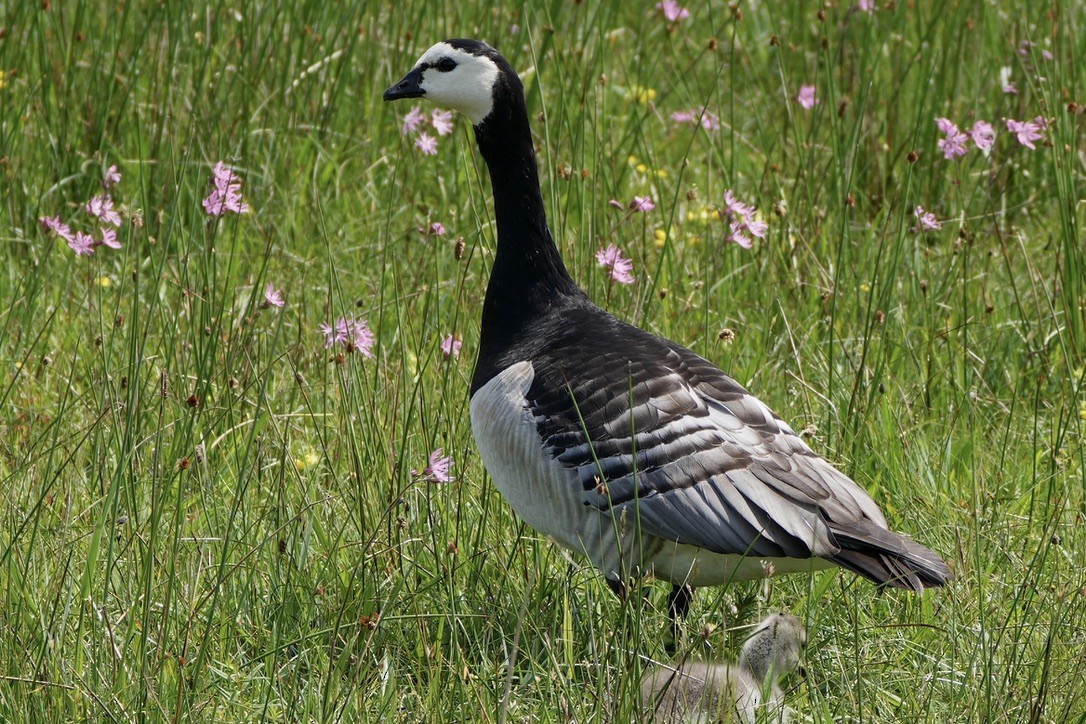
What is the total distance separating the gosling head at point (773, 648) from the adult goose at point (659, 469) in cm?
15

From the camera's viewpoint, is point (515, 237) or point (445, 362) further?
point (445, 362)

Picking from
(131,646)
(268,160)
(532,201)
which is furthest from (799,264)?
(131,646)

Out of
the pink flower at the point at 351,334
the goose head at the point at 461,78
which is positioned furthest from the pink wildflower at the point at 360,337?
the goose head at the point at 461,78

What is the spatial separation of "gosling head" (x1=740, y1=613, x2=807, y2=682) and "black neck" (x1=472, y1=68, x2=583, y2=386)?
132cm

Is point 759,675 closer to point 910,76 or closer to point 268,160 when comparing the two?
point 268,160

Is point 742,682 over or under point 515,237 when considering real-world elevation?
under

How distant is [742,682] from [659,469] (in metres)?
0.60

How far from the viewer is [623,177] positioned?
6254 mm

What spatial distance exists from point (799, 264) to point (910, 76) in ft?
6.57

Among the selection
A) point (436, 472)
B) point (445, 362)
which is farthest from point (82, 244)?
point (436, 472)

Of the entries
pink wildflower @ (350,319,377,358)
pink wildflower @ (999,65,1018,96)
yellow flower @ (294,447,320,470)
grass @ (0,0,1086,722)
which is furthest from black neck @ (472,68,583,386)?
pink wildflower @ (999,65,1018,96)

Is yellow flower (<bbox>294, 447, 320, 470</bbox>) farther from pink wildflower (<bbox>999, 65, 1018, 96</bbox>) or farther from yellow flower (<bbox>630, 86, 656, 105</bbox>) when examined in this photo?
pink wildflower (<bbox>999, 65, 1018, 96</bbox>)

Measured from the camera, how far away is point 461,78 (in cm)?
426

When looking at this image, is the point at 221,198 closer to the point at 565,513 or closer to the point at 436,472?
the point at 436,472
